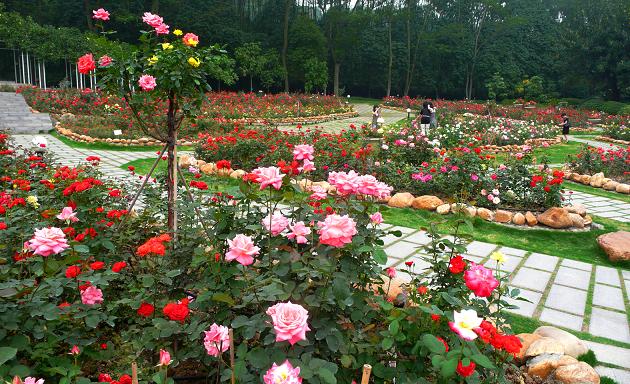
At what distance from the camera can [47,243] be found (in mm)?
1719

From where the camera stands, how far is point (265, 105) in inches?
776

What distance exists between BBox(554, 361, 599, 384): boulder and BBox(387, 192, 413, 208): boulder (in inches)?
149

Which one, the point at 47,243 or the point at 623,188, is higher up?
the point at 47,243

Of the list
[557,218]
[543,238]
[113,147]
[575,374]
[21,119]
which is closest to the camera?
[575,374]

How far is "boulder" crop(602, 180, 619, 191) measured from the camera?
321 inches

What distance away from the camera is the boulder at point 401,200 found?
6.09 meters

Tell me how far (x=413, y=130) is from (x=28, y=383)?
8.11 metres

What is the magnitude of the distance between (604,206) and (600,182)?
1.72 metres

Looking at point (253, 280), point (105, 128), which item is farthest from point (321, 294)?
point (105, 128)

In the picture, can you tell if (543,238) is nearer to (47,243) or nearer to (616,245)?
(616,245)

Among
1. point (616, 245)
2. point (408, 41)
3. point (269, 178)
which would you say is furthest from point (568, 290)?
point (408, 41)

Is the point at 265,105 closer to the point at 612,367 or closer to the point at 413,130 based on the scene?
the point at 413,130

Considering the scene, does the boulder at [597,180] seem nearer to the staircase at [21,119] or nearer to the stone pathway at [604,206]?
the stone pathway at [604,206]

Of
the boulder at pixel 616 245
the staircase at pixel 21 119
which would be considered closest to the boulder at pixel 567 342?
the boulder at pixel 616 245
